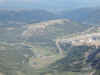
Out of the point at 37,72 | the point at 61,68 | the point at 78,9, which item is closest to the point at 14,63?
the point at 37,72

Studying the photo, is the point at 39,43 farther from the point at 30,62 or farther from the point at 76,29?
the point at 76,29

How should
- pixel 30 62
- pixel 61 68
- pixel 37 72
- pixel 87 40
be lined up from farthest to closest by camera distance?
pixel 87 40
pixel 30 62
pixel 61 68
pixel 37 72

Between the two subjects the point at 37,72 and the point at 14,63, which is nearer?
the point at 37,72

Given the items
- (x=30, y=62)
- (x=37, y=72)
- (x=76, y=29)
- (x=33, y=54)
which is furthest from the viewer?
(x=76, y=29)

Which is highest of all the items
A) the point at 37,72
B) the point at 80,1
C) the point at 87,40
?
the point at 80,1

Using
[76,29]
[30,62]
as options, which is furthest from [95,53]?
[76,29]

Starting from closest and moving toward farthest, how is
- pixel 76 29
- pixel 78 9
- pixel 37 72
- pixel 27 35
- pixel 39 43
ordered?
pixel 37 72
pixel 39 43
pixel 27 35
pixel 76 29
pixel 78 9

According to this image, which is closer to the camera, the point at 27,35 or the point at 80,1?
the point at 27,35

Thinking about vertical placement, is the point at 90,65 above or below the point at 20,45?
below

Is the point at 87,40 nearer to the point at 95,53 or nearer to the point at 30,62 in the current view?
the point at 95,53
